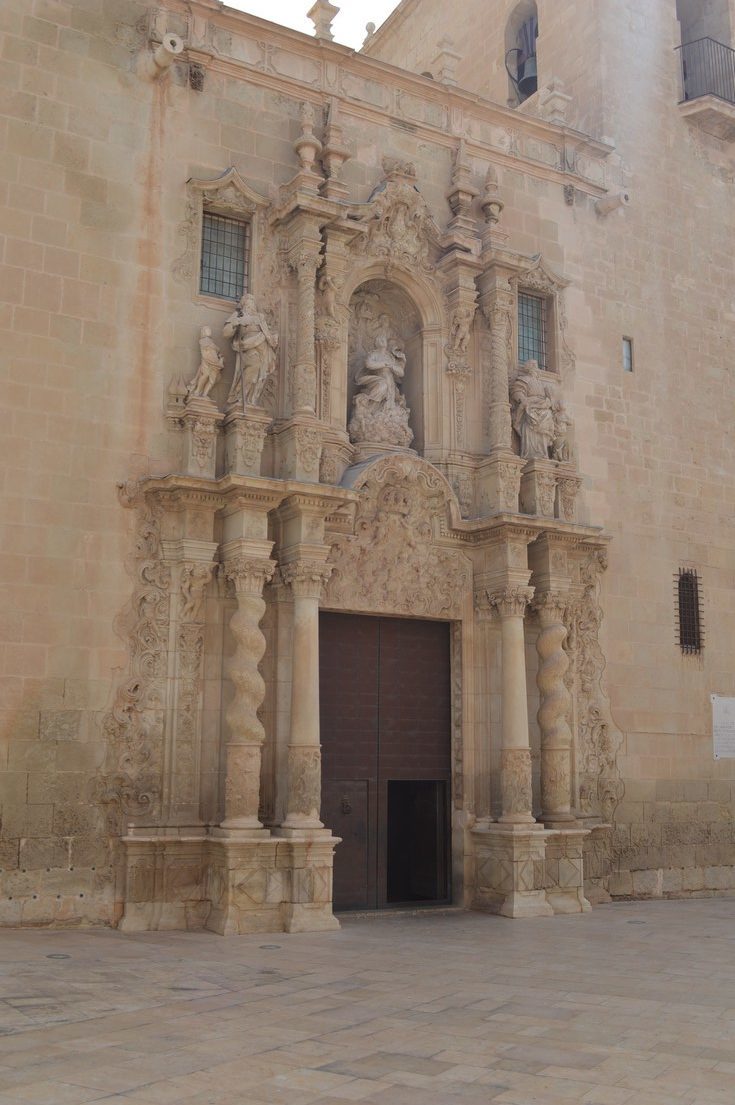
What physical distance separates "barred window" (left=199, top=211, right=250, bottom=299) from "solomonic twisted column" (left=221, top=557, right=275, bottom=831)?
11.9ft

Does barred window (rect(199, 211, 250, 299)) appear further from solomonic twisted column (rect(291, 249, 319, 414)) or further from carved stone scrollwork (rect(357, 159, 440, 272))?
carved stone scrollwork (rect(357, 159, 440, 272))

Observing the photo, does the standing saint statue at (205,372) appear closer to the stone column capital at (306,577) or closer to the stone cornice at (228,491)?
the stone cornice at (228,491)

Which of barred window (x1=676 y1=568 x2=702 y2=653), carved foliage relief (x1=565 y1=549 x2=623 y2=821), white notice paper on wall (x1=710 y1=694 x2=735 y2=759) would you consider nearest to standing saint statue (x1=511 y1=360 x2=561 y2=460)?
carved foliage relief (x1=565 y1=549 x2=623 y2=821)

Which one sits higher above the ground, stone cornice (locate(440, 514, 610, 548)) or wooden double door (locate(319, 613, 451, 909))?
stone cornice (locate(440, 514, 610, 548))

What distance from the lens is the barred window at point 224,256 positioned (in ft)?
44.8

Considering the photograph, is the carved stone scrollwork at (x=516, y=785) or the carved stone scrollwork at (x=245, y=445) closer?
the carved stone scrollwork at (x=245, y=445)

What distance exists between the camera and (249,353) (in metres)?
13.0

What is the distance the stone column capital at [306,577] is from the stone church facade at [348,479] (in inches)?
1.2

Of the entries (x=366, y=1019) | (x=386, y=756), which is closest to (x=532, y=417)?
(x=386, y=756)

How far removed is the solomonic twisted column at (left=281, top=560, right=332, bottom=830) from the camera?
12.2 metres

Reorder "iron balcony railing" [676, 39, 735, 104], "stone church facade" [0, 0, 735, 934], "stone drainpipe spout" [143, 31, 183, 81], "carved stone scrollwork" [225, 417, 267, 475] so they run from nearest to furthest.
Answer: "stone church facade" [0, 0, 735, 934], "carved stone scrollwork" [225, 417, 267, 475], "stone drainpipe spout" [143, 31, 183, 81], "iron balcony railing" [676, 39, 735, 104]

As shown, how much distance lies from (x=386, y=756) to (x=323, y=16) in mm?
10010

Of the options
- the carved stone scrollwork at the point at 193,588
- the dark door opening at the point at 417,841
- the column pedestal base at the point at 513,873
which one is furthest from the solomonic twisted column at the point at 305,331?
the column pedestal base at the point at 513,873

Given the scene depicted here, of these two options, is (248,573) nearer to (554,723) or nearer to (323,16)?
(554,723)
